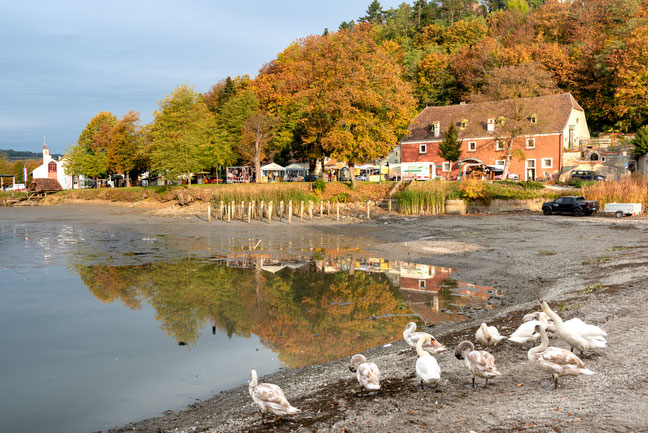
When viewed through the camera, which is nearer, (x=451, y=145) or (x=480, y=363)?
(x=480, y=363)

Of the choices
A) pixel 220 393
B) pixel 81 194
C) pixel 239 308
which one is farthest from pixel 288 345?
pixel 81 194

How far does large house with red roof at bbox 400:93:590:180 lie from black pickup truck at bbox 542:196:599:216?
18218 mm

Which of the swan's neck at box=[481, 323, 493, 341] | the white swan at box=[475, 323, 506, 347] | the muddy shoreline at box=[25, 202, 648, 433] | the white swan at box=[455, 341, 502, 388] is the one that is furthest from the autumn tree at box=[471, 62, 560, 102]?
the white swan at box=[455, 341, 502, 388]

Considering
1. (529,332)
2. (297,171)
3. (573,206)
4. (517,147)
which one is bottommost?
(529,332)

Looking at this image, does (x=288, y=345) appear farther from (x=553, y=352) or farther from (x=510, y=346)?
(x=553, y=352)

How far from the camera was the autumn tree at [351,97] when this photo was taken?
51.8 meters

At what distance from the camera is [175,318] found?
13773mm

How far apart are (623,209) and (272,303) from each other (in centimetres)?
3056

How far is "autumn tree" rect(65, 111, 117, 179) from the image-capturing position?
80688 millimetres

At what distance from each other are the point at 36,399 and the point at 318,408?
5.30 metres

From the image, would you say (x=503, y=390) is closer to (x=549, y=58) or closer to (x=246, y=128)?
(x=246, y=128)

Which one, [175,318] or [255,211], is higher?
[255,211]

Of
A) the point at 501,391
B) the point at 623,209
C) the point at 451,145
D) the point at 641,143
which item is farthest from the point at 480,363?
the point at 451,145

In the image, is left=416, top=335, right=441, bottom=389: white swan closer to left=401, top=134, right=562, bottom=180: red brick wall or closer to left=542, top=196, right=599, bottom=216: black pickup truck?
left=542, top=196, right=599, bottom=216: black pickup truck
